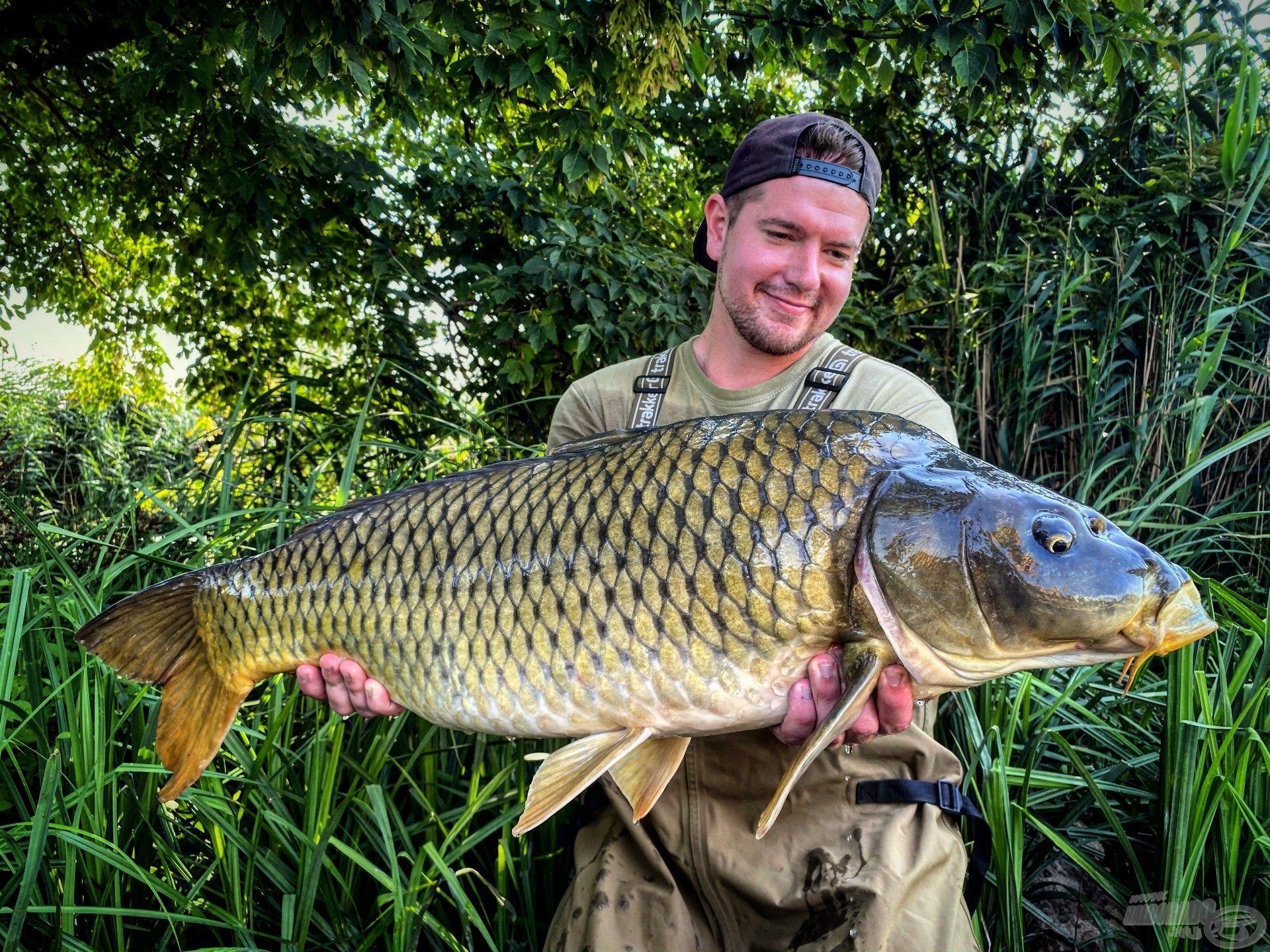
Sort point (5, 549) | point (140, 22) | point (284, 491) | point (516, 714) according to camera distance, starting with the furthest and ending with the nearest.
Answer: point (140, 22)
point (5, 549)
point (284, 491)
point (516, 714)

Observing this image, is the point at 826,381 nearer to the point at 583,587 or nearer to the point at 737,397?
the point at 737,397

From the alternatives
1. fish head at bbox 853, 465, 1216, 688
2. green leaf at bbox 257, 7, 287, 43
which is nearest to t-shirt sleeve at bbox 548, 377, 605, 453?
fish head at bbox 853, 465, 1216, 688

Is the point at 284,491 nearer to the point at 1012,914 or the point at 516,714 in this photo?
the point at 516,714

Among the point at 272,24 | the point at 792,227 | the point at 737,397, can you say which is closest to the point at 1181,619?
the point at 737,397

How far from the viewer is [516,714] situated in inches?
57.6

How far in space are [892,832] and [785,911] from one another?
20cm

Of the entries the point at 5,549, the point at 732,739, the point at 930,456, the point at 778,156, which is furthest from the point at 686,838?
the point at 5,549

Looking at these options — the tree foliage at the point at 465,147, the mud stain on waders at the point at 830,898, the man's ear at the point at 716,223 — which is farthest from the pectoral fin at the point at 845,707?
the tree foliage at the point at 465,147

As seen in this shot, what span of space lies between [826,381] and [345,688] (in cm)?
96

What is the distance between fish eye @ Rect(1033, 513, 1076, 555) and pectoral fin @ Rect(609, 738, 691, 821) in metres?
0.56

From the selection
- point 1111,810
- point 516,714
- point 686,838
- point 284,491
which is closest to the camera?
point 516,714

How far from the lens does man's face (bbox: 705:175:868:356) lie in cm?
184

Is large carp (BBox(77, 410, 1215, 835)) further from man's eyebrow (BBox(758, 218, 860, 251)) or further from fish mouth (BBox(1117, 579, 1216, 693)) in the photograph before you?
man's eyebrow (BBox(758, 218, 860, 251))

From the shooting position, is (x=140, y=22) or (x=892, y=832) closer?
(x=892, y=832)
